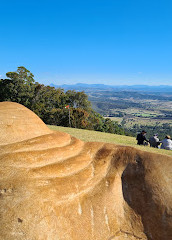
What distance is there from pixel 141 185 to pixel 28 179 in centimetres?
287

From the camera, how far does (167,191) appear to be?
4898 mm

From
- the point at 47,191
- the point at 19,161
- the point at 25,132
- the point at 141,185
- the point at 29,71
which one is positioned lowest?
the point at 141,185

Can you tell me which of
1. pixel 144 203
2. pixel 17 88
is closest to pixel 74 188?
pixel 144 203

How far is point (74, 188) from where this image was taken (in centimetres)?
459

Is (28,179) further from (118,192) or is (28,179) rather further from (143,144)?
(143,144)

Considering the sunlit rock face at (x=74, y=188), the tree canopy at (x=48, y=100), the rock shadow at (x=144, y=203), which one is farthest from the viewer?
the tree canopy at (x=48, y=100)

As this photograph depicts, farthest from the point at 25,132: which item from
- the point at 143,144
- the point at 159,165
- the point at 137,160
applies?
the point at 143,144

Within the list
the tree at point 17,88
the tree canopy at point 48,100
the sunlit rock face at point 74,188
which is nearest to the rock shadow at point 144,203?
the sunlit rock face at point 74,188

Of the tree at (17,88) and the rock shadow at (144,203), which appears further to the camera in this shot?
the tree at (17,88)

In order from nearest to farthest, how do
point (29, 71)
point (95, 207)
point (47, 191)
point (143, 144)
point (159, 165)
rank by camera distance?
point (47, 191) < point (95, 207) < point (159, 165) < point (143, 144) < point (29, 71)

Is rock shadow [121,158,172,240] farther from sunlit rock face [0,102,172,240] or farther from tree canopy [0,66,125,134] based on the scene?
tree canopy [0,66,125,134]

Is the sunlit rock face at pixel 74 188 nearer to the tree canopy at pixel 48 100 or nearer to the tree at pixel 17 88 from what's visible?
the tree canopy at pixel 48 100

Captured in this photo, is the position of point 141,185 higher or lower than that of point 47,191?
lower

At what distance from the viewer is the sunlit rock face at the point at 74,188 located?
3875 mm
